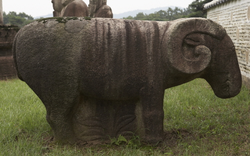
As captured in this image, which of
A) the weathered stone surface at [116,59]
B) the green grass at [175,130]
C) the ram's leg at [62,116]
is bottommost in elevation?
the green grass at [175,130]

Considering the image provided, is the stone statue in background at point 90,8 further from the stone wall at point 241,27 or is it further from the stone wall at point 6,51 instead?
the stone wall at point 241,27

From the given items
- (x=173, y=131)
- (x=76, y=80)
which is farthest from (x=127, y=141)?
(x=76, y=80)

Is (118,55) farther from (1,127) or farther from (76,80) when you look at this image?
(1,127)

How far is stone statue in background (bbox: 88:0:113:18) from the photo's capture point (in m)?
6.24

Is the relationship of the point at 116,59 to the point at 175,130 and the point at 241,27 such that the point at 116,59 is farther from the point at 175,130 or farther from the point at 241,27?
the point at 241,27

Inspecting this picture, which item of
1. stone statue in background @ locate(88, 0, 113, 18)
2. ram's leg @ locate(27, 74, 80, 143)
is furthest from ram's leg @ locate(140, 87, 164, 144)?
stone statue in background @ locate(88, 0, 113, 18)

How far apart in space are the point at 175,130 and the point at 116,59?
1.34 m

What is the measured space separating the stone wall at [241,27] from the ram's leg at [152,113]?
427cm

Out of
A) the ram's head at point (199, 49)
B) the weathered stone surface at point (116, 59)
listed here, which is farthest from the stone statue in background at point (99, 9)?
the ram's head at point (199, 49)

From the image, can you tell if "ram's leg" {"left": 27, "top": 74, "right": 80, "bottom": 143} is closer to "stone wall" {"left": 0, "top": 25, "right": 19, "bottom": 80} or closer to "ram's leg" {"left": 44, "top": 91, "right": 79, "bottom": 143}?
"ram's leg" {"left": 44, "top": 91, "right": 79, "bottom": 143}

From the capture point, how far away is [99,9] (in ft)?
20.8

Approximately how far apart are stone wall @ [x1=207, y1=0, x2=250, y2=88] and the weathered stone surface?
393 centimetres

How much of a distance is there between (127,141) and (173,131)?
0.71 m

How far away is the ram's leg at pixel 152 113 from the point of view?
2.28 meters
